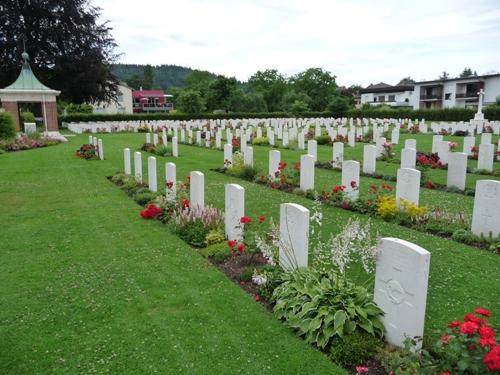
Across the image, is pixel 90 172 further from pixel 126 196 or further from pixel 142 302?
pixel 142 302

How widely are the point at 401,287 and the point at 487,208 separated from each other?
3907 millimetres

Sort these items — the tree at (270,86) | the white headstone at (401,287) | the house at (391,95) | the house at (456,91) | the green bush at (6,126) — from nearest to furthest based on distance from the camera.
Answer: the white headstone at (401,287), the green bush at (6,126), the house at (456,91), the tree at (270,86), the house at (391,95)

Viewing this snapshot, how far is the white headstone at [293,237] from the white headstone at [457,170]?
284 inches

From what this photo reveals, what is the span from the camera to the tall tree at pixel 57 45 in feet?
123

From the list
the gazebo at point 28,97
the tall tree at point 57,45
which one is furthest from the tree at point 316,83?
the gazebo at point 28,97

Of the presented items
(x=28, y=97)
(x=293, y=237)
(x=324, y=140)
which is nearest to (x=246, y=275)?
(x=293, y=237)

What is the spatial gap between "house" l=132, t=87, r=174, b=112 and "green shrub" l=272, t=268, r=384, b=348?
305 ft

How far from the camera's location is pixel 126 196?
11.3 m

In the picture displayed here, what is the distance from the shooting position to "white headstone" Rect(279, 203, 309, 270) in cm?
523

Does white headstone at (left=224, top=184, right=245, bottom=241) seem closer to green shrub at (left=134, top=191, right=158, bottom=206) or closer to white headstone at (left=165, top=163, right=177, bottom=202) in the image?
white headstone at (left=165, top=163, right=177, bottom=202)

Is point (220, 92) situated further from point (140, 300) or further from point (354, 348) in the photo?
point (354, 348)

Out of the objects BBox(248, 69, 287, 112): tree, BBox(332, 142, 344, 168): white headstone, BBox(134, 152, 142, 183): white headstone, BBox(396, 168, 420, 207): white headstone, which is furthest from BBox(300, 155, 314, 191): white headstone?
BBox(248, 69, 287, 112): tree

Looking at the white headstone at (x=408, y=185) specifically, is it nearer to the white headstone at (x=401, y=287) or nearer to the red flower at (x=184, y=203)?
the red flower at (x=184, y=203)

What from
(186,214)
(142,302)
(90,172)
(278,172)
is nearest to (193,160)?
(90,172)
